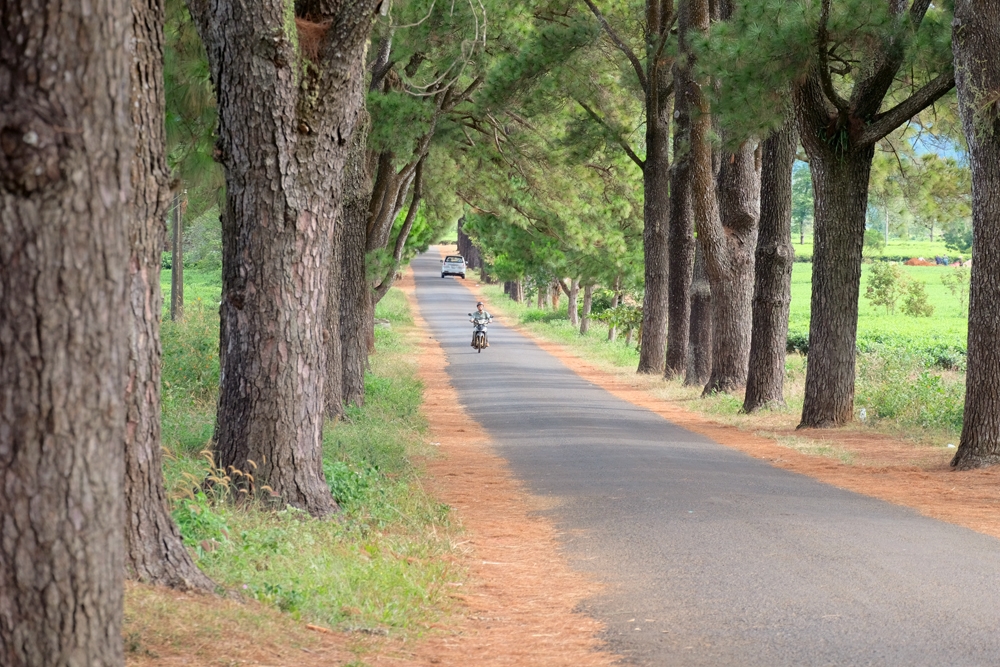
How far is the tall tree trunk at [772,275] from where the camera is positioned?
64.7 ft

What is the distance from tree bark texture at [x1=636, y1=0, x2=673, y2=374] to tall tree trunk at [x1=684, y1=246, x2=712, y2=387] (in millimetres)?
2893

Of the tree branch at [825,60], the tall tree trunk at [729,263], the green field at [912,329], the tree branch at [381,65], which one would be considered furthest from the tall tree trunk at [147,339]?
the green field at [912,329]

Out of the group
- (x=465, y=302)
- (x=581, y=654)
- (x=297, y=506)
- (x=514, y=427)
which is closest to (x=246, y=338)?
(x=297, y=506)

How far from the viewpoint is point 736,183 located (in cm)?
2256

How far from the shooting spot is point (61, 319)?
3.70 meters

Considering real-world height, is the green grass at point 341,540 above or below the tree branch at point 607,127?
below

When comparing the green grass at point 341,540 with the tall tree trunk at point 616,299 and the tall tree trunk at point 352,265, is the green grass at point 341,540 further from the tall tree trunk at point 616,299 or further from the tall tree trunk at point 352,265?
the tall tree trunk at point 616,299

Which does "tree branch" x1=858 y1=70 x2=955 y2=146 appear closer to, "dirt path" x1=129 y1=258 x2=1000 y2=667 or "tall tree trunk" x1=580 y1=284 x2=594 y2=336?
"dirt path" x1=129 y1=258 x2=1000 y2=667

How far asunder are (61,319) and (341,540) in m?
5.05

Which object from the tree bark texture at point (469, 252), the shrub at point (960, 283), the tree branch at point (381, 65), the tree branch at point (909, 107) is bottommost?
the shrub at point (960, 283)

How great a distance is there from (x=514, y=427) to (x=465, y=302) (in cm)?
5097

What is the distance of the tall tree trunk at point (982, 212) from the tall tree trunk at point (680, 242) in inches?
458

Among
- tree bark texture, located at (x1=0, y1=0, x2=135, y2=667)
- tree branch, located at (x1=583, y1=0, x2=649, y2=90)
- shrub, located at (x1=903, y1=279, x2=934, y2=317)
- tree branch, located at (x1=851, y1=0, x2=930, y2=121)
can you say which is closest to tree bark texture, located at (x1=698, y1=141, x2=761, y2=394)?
tree branch, located at (x1=583, y1=0, x2=649, y2=90)

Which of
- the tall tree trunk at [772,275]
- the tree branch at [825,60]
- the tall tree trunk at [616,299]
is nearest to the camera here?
the tree branch at [825,60]
